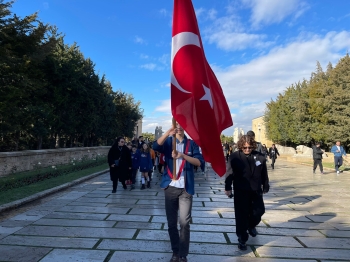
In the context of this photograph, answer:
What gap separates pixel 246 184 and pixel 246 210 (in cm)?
38

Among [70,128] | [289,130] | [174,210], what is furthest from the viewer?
[289,130]

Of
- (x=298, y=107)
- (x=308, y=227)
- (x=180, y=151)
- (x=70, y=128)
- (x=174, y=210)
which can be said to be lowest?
(x=308, y=227)

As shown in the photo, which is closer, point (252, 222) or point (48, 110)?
point (252, 222)

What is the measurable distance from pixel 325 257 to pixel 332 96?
37076 millimetres

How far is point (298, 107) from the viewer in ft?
150

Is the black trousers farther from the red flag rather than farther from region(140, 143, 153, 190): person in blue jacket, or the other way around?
region(140, 143, 153, 190): person in blue jacket

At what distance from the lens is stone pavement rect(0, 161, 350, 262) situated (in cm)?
442

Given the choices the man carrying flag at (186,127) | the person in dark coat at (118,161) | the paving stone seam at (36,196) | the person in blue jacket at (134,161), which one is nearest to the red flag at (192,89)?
the man carrying flag at (186,127)

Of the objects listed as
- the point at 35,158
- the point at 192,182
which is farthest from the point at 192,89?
the point at 35,158

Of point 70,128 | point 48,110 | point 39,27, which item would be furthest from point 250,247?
point 70,128

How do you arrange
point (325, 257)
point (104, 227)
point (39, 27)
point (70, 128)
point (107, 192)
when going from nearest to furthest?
point (325, 257) → point (104, 227) → point (107, 192) → point (39, 27) → point (70, 128)

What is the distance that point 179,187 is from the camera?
3.96 meters

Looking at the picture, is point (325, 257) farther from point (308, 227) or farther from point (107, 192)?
point (107, 192)

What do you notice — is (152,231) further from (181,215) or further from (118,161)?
(118,161)
